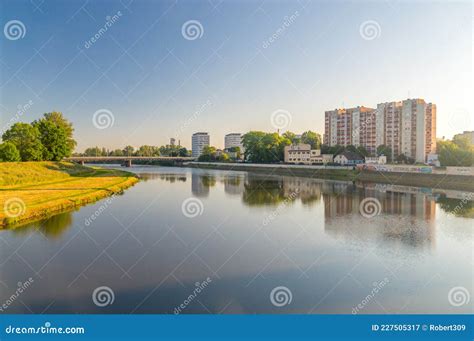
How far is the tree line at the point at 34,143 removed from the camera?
34562 mm

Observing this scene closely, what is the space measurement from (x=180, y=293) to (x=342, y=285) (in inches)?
158

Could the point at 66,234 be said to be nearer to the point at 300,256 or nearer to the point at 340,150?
the point at 300,256

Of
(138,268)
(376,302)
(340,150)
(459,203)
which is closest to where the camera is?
(376,302)

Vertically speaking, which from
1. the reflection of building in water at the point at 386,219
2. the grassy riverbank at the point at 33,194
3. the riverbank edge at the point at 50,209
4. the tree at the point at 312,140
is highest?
the tree at the point at 312,140

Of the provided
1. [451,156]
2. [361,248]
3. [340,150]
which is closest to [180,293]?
[361,248]

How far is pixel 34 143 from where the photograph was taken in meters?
38.8

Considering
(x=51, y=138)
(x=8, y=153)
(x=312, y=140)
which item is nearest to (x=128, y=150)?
(x=312, y=140)

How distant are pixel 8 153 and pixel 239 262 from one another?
104ft

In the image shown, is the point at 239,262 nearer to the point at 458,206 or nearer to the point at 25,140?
the point at 458,206

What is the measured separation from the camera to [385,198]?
2597cm

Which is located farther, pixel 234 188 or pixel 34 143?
pixel 34 143

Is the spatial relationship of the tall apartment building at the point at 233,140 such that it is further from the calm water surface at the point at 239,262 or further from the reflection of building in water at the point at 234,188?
the calm water surface at the point at 239,262

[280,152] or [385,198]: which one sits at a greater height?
[280,152]

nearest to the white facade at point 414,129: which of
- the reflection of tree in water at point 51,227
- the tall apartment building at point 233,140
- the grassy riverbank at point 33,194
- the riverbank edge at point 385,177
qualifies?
the riverbank edge at point 385,177
